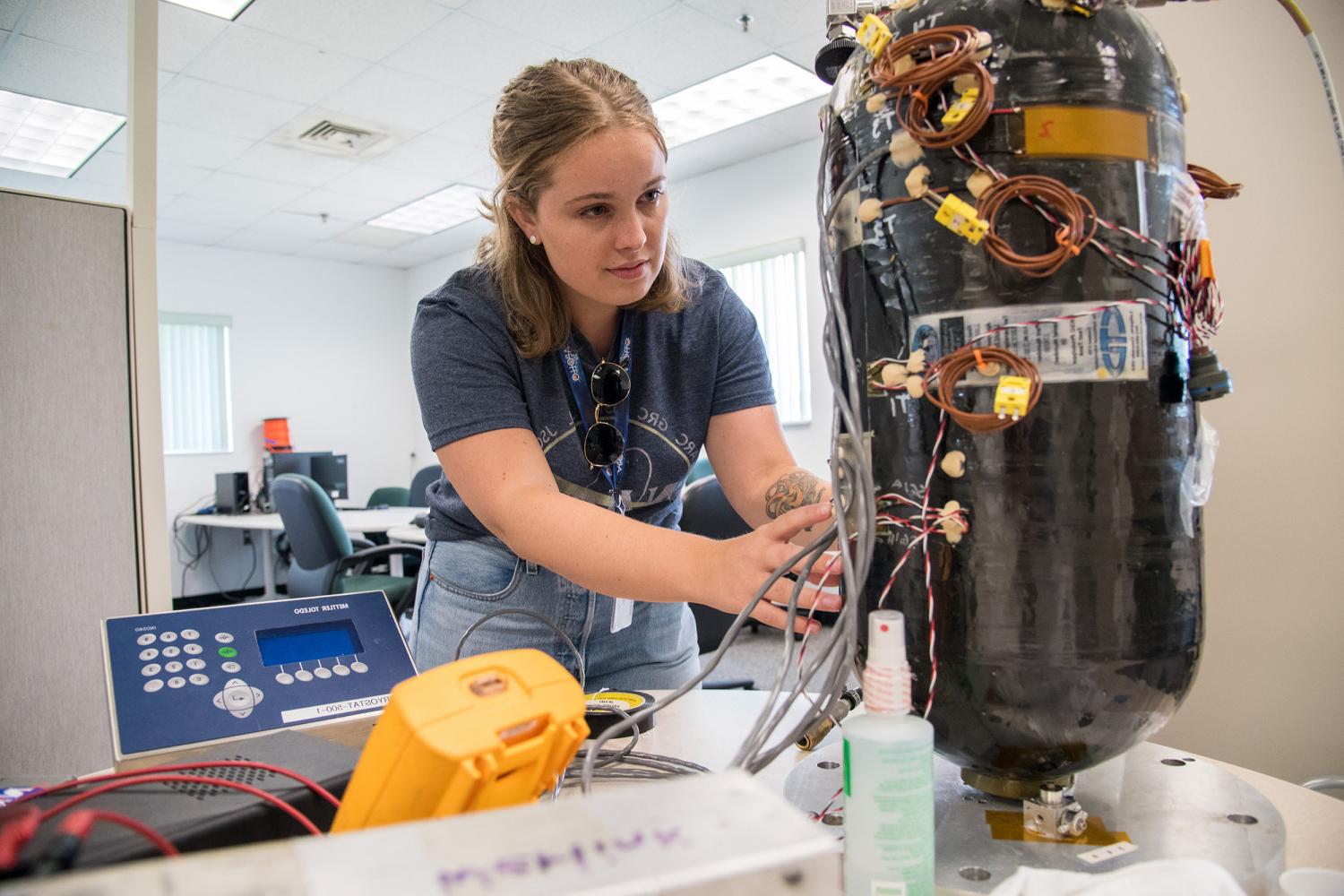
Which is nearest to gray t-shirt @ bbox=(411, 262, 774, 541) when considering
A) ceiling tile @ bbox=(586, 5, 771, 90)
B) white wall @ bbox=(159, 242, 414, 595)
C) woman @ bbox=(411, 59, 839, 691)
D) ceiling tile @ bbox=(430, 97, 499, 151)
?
woman @ bbox=(411, 59, 839, 691)

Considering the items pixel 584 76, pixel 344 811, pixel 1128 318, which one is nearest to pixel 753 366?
pixel 584 76

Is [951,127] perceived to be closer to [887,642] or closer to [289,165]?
[887,642]

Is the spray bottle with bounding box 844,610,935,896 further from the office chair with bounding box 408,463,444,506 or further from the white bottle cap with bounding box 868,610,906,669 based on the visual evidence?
the office chair with bounding box 408,463,444,506

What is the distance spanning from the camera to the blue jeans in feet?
3.73

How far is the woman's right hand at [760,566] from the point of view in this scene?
2.22 feet

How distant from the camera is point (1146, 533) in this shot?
57 centimetres

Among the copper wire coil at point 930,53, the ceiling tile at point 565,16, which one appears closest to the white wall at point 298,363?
the ceiling tile at point 565,16

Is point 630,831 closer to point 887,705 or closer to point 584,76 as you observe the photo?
point 887,705

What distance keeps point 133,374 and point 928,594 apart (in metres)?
1.26

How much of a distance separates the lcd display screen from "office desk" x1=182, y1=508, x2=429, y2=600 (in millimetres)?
3250

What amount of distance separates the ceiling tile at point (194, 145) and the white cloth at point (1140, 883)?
4806 millimetres

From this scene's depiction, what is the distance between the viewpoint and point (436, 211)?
580 centimetres

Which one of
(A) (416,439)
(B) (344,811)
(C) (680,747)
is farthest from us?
(A) (416,439)

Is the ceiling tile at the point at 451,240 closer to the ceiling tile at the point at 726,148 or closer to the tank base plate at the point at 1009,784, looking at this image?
the ceiling tile at the point at 726,148
